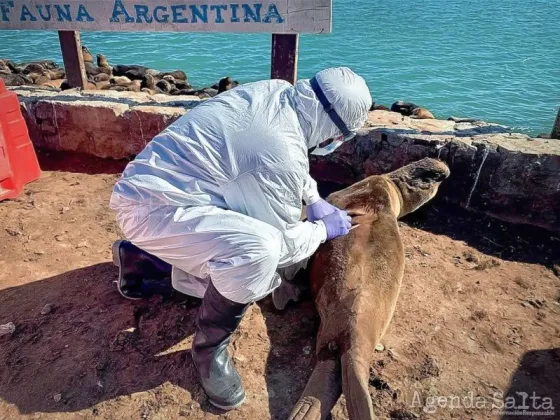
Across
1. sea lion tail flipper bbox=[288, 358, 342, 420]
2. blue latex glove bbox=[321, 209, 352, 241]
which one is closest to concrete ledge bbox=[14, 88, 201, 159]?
blue latex glove bbox=[321, 209, 352, 241]

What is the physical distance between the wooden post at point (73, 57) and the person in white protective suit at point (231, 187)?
3702 mm

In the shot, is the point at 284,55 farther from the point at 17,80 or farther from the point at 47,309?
the point at 17,80

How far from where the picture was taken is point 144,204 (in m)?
2.60

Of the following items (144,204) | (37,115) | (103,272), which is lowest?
(103,272)

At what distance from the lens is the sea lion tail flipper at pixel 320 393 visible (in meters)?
2.55

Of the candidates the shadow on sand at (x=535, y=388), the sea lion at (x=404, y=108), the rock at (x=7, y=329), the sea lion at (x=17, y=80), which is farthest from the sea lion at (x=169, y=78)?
the shadow on sand at (x=535, y=388)

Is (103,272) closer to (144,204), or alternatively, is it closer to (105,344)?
(105,344)

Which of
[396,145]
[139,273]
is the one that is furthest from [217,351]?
[396,145]

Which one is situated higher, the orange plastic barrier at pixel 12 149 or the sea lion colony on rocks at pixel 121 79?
the orange plastic barrier at pixel 12 149

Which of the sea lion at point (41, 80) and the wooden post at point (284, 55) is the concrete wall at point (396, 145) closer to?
the wooden post at point (284, 55)

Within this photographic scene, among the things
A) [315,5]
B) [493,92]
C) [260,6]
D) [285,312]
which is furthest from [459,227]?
[493,92]

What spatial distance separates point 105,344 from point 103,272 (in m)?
0.76

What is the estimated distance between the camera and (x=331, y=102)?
2.60m

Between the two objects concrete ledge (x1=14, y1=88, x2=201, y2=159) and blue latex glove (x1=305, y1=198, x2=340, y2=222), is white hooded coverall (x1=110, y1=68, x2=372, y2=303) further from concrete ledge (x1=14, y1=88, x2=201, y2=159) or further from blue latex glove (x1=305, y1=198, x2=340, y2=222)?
concrete ledge (x1=14, y1=88, x2=201, y2=159)
